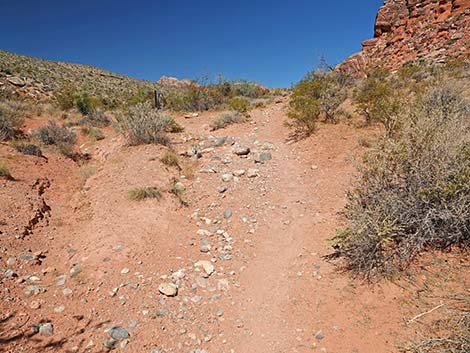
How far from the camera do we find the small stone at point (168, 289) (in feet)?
10.5

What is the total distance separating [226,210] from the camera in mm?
5051

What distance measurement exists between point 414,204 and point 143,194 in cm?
433

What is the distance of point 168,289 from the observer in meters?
3.23

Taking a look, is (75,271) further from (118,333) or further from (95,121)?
(95,121)

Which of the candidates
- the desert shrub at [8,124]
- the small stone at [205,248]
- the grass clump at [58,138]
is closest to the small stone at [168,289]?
the small stone at [205,248]

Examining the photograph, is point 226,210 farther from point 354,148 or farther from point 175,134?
point 175,134

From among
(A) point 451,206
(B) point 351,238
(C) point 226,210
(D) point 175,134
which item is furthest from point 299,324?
(D) point 175,134

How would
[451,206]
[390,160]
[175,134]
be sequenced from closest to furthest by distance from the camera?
[451,206], [390,160], [175,134]

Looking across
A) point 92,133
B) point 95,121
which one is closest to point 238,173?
point 92,133

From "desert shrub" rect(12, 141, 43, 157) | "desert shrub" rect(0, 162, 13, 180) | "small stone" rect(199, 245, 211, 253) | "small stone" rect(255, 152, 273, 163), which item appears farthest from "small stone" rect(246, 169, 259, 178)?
"desert shrub" rect(12, 141, 43, 157)

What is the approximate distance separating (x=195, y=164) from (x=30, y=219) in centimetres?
363

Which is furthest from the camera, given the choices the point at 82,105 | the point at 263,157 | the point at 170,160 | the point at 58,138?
the point at 82,105

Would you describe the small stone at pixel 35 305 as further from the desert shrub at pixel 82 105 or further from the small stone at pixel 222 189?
the desert shrub at pixel 82 105

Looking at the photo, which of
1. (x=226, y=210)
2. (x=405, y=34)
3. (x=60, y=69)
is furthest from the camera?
(x=60, y=69)
